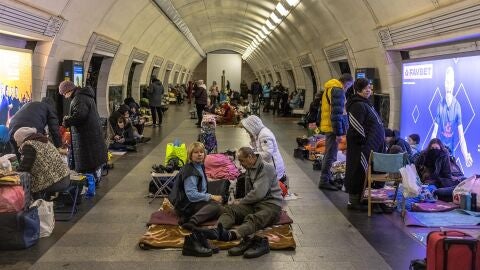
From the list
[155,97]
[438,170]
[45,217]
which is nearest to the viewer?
[45,217]

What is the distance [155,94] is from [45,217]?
12.3m

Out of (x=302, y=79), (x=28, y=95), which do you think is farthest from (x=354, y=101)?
(x=302, y=79)

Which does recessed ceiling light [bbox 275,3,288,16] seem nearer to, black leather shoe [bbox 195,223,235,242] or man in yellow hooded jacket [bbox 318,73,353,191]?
man in yellow hooded jacket [bbox 318,73,353,191]

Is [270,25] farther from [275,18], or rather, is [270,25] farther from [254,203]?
[254,203]

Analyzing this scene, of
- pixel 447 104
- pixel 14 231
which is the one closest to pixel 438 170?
pixel 447 104

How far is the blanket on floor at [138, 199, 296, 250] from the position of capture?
5.64m

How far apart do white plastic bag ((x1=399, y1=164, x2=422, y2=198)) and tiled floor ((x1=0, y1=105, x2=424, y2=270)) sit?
18.0 inches

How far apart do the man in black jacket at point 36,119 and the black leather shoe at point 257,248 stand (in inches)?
158

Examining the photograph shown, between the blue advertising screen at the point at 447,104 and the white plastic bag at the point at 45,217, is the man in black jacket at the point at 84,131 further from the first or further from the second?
the blue advertising screen at the point at 447,104

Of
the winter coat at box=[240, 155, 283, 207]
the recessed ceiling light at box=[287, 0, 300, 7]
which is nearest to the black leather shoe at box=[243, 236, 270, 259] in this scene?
the winter coat at box=[240, 155, 283, 207]

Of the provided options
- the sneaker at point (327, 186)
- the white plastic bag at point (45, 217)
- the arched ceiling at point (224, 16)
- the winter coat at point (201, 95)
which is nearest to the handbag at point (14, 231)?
the white plastic bag at point (45, 217)

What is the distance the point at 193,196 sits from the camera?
628 centimetres

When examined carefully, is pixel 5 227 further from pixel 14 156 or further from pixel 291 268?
pixel 291 268

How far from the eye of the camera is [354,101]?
24.1ft
